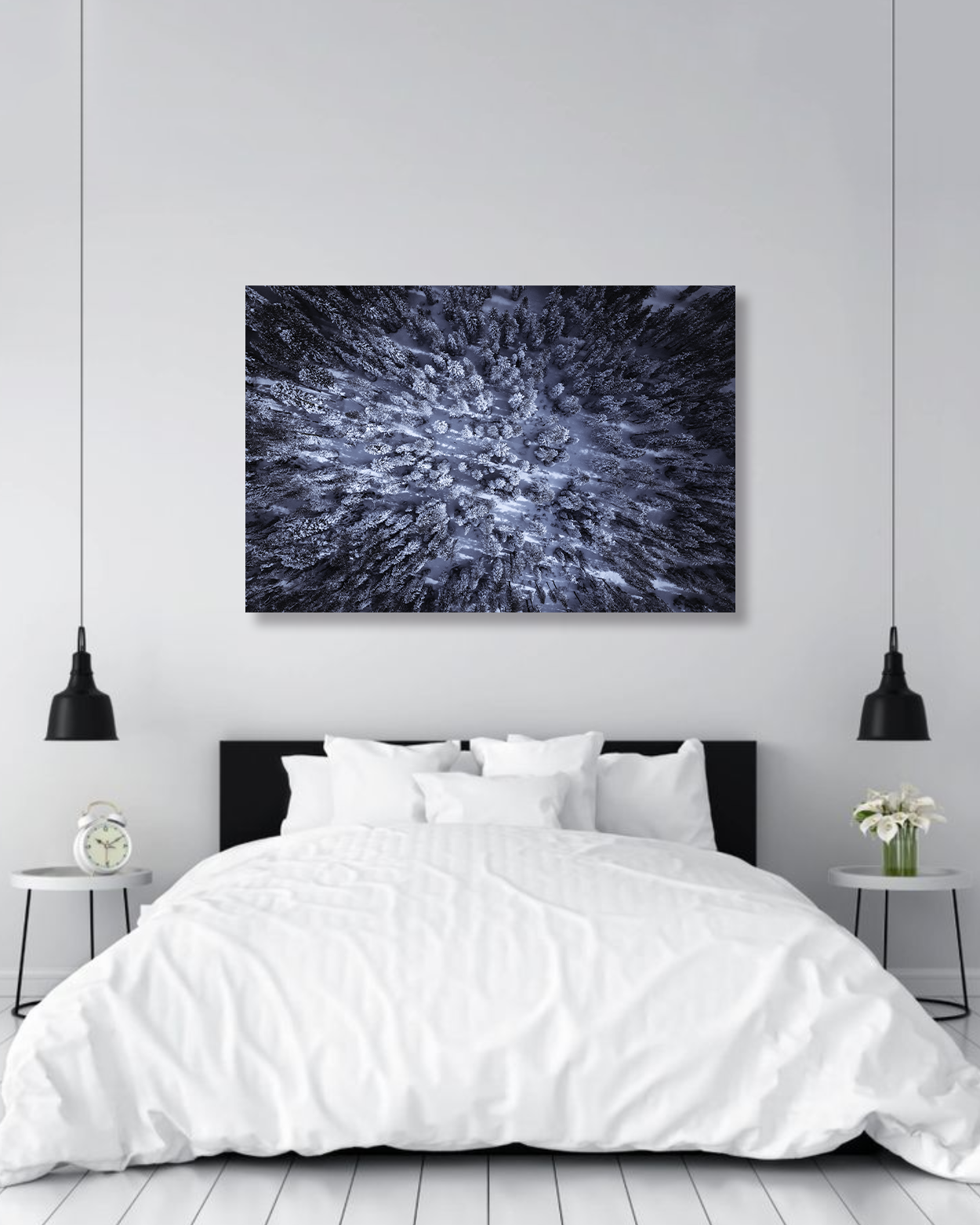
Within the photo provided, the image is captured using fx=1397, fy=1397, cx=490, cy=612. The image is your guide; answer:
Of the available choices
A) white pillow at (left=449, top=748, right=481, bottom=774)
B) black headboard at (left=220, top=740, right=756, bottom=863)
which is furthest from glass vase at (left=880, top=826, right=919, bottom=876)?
white pillow at (left=449, top=748, right=481, bottom=774)

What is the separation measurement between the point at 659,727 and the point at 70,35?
348cm

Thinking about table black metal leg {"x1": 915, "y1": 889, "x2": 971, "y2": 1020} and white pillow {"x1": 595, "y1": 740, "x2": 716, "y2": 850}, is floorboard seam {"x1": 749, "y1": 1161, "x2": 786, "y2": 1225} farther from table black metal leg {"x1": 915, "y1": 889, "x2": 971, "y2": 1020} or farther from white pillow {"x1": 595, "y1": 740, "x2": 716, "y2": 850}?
table black metal leg {"x1": 915, "y1": 889, "x2": 971, "y2": 1020}

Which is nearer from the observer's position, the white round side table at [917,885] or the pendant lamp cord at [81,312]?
the white round side table at [917,885]

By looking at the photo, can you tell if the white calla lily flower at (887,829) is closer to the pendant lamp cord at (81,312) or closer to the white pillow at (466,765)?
the white pillow at (466,765)

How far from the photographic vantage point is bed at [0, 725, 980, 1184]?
3094 mm

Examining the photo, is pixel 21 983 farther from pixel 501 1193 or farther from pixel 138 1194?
pixel 501 1193

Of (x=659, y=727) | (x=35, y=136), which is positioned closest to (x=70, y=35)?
(x=35, y=136)

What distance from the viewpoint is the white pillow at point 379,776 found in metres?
4.75

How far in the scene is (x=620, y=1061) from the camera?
3.14m

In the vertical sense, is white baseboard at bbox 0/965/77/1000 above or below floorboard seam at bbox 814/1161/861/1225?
below

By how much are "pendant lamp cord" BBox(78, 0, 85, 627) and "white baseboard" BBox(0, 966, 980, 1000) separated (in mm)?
1325

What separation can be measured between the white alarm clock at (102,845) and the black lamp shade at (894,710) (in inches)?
104

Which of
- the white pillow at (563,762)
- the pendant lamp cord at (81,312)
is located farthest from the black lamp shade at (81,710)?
the white pillow at (563,762)

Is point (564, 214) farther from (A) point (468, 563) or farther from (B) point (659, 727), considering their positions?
(B) point (659, 727)
